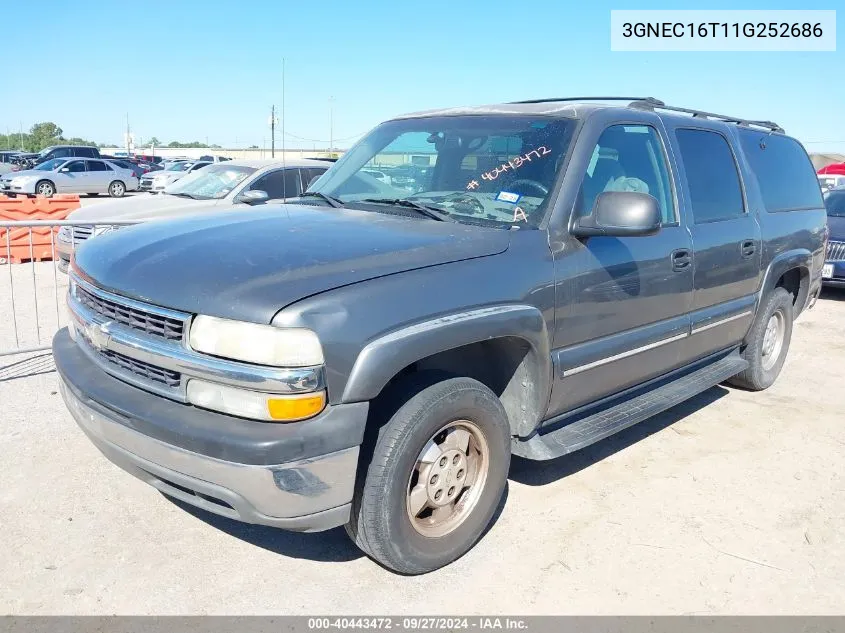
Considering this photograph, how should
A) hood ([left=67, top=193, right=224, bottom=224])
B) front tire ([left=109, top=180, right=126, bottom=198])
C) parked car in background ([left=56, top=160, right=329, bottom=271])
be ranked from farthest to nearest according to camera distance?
front tire ([left=109, top=180, right=126, bottom=198]), parked car in background ([left=56, top=160, right=329, bottom=271]), hood ([left=67, top=193, right=224, bottom=224])

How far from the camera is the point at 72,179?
86.8 feet

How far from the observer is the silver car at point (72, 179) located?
25.1 m

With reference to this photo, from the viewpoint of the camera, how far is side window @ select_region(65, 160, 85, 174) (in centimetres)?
2657

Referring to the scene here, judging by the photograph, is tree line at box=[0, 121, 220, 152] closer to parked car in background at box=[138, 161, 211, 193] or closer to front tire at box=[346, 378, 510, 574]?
parked car in background at box=[138, 161, 211, 193]

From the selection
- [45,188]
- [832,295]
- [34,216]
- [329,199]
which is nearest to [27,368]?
[329,199]

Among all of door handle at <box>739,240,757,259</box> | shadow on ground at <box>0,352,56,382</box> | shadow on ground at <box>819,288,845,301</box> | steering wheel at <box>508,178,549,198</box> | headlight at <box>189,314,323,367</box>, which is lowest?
shadow on ground at <box>819,288,845,301</box>

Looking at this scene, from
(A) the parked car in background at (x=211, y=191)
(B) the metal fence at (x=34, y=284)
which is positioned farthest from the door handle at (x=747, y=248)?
(A) the parked car in background at (x=211, y=191)

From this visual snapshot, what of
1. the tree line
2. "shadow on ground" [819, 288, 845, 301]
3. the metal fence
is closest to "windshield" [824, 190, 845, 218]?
"shadow on ground" [819, 288, 845, 301]

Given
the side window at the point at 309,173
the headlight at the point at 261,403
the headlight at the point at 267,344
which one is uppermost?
the side window at the point at 309,173

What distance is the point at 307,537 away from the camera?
3.49m

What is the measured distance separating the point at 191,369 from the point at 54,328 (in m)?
5.04

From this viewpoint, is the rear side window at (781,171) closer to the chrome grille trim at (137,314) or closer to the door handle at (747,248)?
the door handle at (747,248)

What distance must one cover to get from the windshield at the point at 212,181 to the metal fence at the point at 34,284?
142 centimetres

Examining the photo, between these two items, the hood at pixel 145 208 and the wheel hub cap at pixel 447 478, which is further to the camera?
the hood at pixel 145 208
